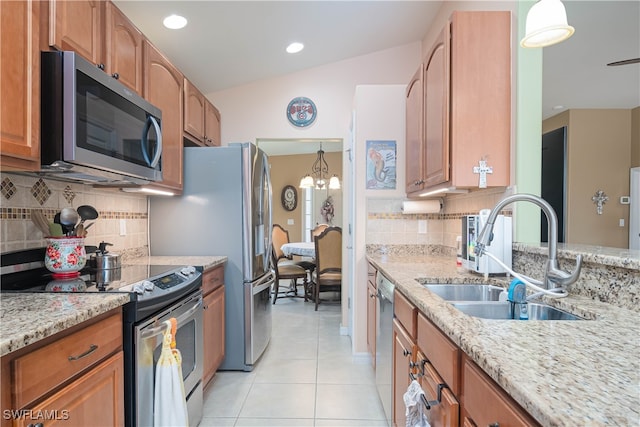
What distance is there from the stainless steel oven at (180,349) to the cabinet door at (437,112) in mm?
1588

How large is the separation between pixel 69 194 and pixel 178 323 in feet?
3.19

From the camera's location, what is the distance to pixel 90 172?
164 cm

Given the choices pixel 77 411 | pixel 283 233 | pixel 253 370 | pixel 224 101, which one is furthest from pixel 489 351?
pixel 283 233

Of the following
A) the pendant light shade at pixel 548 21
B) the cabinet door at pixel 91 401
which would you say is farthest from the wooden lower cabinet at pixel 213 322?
the pendant light shade at pixel 548 21

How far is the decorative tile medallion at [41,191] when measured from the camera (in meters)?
1.75

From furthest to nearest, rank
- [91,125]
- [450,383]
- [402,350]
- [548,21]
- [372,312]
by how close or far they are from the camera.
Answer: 1. [372,312]
2. [402,350]
3. [91,125]
4. [548,21]
5. [450,383]

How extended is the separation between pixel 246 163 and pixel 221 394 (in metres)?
1.65

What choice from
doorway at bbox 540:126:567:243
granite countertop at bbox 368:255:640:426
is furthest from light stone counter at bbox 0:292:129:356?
doorway at bbox 540:126:567:243

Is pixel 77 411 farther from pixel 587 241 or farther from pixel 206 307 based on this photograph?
pixel 587 241

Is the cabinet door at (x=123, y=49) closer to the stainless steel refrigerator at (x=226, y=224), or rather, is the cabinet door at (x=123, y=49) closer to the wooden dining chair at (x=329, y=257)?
the stainless steel refrigerator at (x=226, y=224)

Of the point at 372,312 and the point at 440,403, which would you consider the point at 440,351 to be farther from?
the point at 372,312

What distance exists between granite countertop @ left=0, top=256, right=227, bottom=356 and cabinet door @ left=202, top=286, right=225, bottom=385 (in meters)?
1.04

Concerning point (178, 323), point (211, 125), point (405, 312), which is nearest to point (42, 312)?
point (178, 323)

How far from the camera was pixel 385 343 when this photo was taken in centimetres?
205
